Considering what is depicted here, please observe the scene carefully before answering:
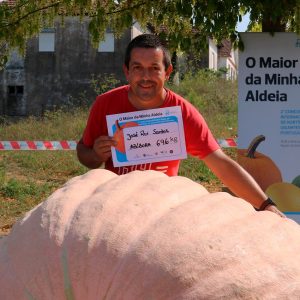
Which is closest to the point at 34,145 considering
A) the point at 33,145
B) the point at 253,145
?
the point at 33,145

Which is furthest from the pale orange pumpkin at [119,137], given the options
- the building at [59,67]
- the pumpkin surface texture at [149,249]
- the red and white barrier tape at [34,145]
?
the building at [59,67]

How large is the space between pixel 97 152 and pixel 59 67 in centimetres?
3084

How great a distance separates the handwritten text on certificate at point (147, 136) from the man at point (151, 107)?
4 cm

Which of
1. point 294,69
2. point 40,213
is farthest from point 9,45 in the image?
point 40,213

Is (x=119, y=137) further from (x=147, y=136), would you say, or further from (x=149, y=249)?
(x=149, y=249)

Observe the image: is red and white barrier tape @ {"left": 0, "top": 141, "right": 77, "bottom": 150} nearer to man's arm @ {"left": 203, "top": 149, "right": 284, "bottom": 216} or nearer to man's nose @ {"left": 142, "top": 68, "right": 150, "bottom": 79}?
man's arm @ {"left": 203, "top": 149, "right": 284, "bottom": 216}

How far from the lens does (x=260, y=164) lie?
623 centimetres

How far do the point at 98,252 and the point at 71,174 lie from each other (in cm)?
1285

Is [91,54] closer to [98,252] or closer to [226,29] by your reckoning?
[226,29]

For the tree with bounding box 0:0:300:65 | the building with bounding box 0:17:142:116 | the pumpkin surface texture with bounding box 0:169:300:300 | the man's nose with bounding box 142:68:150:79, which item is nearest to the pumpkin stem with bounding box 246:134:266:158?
the tree with bounding box 0:0:300:65

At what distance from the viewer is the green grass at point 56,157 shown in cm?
1156

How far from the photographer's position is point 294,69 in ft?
20.8

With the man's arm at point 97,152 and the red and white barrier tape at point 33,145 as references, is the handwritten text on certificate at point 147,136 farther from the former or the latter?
the red and white barrier tape at point 33,145

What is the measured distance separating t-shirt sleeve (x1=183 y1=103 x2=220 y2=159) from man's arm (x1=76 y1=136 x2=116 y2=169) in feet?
1.28
